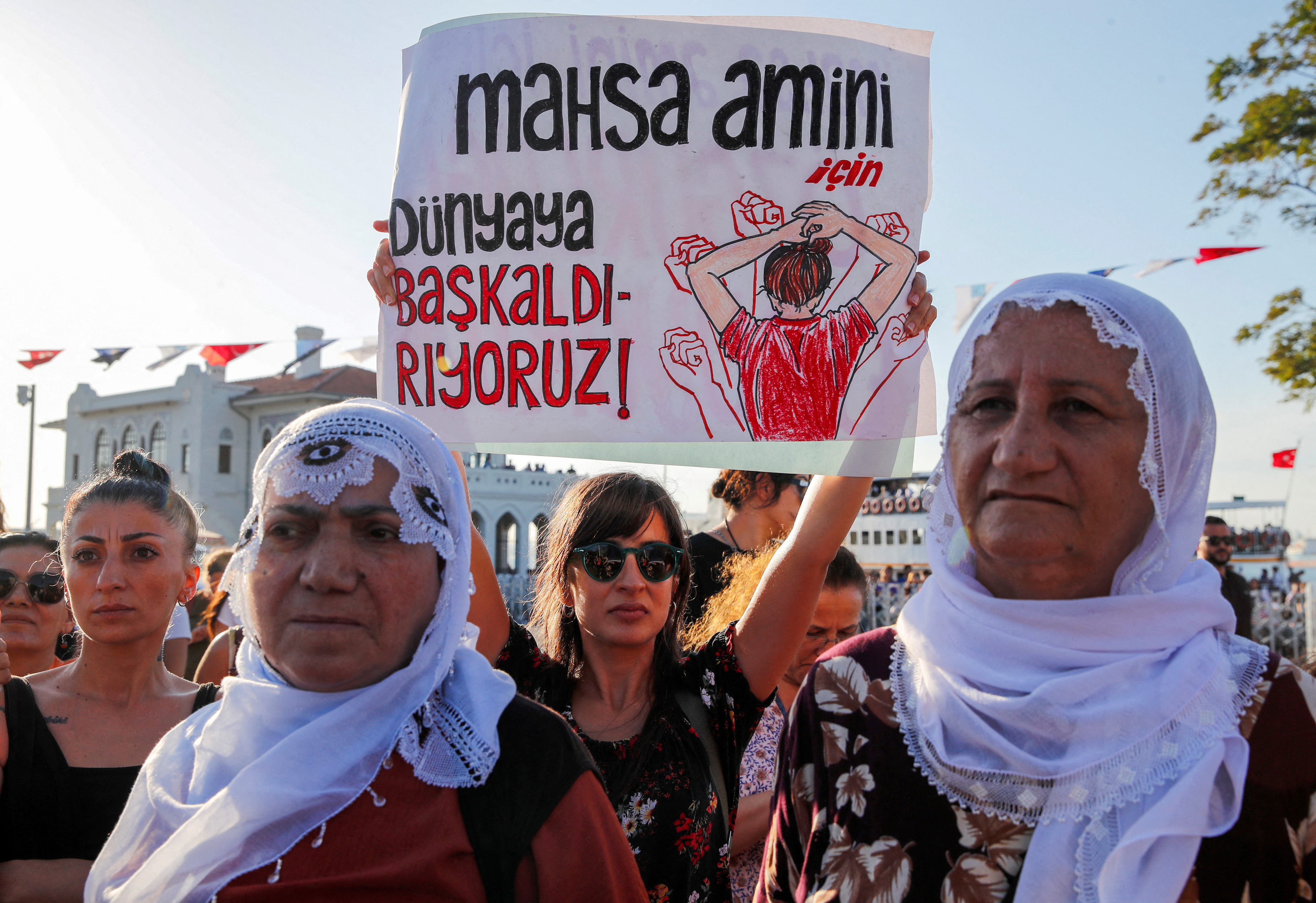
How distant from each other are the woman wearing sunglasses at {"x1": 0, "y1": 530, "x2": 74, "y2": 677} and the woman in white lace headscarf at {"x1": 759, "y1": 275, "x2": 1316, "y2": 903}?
303cm

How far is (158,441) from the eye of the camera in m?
45.3

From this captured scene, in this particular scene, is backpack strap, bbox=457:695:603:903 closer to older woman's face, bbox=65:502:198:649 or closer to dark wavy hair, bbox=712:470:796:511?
older woman's face, bbox=65:502:198:649

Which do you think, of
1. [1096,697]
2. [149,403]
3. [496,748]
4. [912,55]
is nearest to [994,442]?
[1096,697]

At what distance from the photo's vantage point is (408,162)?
3.10 meters

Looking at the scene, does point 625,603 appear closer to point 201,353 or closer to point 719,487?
point 719,487

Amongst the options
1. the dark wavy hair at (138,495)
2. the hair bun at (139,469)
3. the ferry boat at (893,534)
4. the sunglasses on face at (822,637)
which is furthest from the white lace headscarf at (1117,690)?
the ferry boat at (893,534)

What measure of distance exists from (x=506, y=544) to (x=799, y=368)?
141ft

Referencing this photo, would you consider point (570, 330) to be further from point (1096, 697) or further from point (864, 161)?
point (1096, 697)

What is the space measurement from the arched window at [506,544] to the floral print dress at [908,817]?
40.2m

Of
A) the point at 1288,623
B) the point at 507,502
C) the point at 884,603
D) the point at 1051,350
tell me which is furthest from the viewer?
the point at 507,502

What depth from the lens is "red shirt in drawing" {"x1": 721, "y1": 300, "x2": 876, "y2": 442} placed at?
3012 millimetres

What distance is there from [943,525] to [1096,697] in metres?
0.41

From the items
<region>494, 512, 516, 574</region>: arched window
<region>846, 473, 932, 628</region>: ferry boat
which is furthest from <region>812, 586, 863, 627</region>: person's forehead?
<region>494, 512, 516, 574</region>: arched window

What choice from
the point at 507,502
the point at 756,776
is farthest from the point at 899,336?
the point at 507,502
